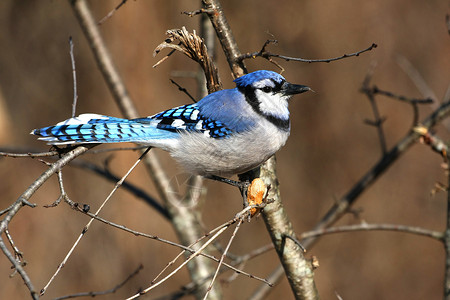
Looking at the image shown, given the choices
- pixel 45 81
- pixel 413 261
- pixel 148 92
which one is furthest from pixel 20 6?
pixel 413 261

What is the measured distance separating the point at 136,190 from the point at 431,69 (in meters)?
3.46

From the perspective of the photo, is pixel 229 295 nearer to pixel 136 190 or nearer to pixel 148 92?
pixel 148 92

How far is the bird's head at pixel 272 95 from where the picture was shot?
256 cm

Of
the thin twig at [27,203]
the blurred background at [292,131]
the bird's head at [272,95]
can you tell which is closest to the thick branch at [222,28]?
the bird's head at [272,95]

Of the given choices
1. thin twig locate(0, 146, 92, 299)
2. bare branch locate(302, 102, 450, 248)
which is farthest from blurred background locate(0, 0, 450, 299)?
thin twig locate(0, 146, 92, 299)

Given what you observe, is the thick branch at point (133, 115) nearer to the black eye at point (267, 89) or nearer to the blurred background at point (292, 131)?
the black eye at point (267, 89)

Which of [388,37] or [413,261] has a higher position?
[388,37]

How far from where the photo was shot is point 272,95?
2.63m

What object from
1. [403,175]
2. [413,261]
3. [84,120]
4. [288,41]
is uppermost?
[288,41]

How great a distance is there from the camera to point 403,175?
551 centimetres

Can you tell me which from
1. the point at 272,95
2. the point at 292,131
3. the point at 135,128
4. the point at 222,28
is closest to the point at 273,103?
the point at 272,95

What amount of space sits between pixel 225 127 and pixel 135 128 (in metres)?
0.44

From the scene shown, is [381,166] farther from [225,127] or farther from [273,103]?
[225,127]

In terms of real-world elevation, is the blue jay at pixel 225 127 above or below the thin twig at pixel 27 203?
above
